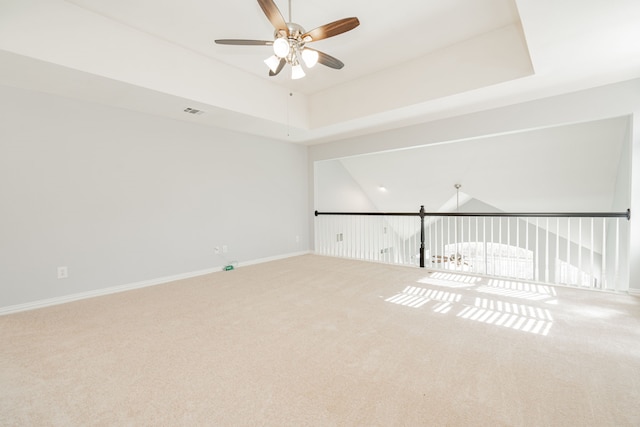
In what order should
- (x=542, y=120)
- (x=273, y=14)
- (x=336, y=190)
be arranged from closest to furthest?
(x=273, y=14)
(x=542, y=120)
(x=336, y=190)

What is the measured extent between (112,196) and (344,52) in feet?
10.9

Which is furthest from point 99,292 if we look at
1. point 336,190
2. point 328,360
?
point 336,190

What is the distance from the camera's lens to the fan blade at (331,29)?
2.17 meters

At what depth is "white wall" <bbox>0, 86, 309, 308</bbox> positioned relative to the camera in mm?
2895

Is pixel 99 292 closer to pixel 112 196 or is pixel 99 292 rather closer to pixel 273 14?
pixel 112 196

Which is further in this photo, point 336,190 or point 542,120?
point 336,190

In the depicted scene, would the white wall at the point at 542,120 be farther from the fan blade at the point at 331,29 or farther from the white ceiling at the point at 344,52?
the fan blade at the point at 331,29

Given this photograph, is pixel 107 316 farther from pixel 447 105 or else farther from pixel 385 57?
pixel 447 105

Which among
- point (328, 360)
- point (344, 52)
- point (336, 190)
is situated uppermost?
point (344, 52)

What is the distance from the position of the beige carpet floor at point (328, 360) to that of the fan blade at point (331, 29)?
2369mm

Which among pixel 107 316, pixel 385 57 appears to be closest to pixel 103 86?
pixel 107 316

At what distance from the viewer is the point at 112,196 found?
348 cm

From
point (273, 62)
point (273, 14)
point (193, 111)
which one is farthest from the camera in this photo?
point (193, 111)

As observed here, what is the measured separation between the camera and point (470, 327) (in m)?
2.31
